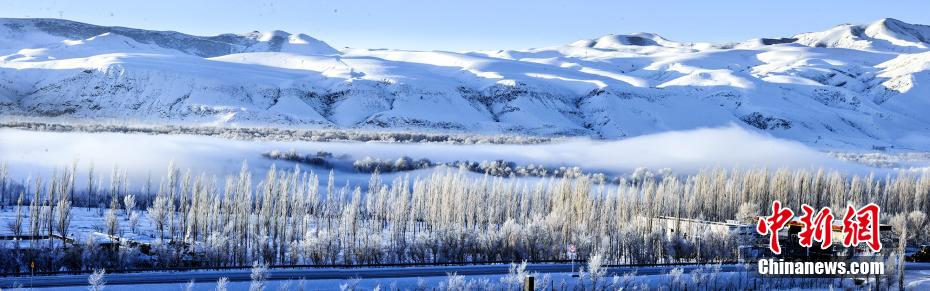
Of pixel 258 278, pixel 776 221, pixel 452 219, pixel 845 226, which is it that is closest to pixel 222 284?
pixel 258 278

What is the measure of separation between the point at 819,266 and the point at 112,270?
138 feet

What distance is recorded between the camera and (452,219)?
96.9m

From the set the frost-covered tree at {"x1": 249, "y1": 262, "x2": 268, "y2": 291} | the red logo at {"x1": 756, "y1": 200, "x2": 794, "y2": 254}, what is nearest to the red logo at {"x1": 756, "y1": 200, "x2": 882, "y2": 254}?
the red logo at {"x1": 756, "y1": 200, "x2": 794, "y2": 254}

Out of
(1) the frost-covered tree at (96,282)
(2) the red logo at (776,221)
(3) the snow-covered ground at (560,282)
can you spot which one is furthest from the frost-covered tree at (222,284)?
(2) the red logo at (776,221)

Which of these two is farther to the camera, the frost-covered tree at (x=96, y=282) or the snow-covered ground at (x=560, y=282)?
the snow-covered ground at (x=560, y=282)

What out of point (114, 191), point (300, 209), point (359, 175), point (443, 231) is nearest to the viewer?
point (443, 231)

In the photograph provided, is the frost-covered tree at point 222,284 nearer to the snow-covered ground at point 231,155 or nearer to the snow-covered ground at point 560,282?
the snow-covered ground at point 560,282

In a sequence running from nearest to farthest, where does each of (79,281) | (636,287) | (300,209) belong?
(79,281)
(636,287)
(300,209)

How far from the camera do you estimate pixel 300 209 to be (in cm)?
9006

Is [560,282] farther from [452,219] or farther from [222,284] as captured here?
[452,219]

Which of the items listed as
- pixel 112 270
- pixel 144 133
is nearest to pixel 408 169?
pixel 144 133

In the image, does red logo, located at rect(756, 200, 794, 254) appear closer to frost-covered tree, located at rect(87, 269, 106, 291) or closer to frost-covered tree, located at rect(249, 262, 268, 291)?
frost-covered tree, located at rect(249, 262, 268, 291)

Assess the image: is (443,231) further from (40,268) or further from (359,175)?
(359,175)

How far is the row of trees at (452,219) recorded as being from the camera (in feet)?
229
